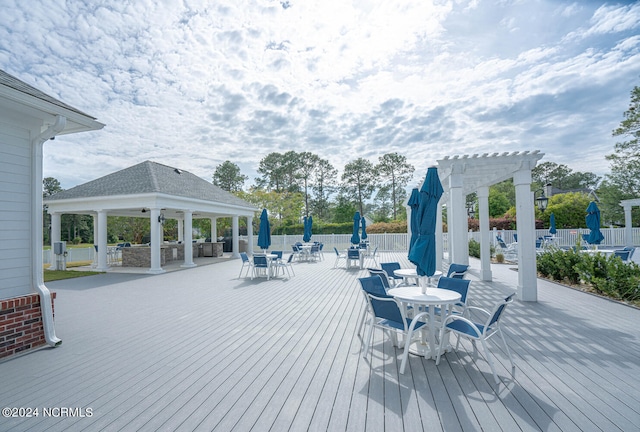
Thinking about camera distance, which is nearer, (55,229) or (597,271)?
(597,271)

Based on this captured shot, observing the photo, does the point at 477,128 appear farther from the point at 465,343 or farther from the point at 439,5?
the point at 465,343

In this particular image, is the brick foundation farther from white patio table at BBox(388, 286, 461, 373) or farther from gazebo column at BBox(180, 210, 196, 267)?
gazebo column at BBox(180, 210, 196, 267)

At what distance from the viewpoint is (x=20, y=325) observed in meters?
4.05

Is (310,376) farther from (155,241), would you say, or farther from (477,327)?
(155,241)

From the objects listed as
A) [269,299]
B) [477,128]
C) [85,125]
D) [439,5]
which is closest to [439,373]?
[269,299]

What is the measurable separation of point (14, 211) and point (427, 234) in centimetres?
605

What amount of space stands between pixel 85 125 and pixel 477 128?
591 inches

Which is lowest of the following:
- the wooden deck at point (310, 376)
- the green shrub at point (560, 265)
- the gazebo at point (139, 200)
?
the wooden deck at point (310, 376)

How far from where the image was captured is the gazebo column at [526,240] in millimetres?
6449

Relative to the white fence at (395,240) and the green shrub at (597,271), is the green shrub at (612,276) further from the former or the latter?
the white fence at (395,240)

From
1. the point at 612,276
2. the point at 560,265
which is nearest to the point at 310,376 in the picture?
the point at 612,276

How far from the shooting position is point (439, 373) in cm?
324

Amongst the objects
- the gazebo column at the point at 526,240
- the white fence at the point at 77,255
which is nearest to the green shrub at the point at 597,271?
the gazebo column at the point at 526,240

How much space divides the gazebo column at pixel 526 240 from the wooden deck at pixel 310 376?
590 millimetres
